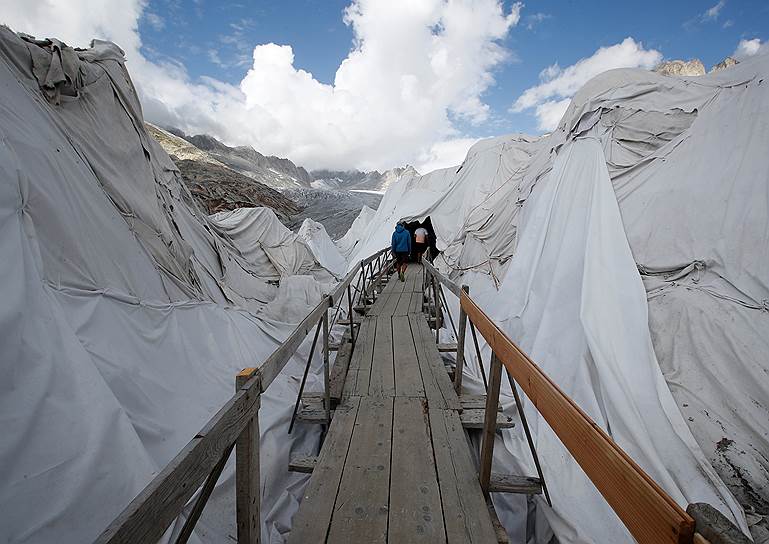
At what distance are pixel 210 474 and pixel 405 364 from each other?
2902 mm

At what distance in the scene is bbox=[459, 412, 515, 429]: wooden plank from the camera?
2.82 meters

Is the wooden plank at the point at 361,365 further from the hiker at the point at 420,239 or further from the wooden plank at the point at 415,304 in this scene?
the hiker at the point at 420,239

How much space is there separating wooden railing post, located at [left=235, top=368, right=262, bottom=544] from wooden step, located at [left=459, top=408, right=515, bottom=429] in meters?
1.87

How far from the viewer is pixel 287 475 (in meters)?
2.57

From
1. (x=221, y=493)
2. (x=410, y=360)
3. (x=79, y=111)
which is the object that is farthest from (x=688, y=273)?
(x=79, y=111)

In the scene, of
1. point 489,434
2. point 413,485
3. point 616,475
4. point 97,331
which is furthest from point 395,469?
point 97,331

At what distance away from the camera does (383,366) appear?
13.0ft

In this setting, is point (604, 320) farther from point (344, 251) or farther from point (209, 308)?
point (344, 251)

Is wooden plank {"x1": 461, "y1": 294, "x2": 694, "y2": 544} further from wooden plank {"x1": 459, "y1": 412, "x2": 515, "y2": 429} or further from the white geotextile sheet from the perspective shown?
the white geotextile sheet

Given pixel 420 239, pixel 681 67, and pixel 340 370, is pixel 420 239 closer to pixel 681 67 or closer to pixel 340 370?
pixel 340 370

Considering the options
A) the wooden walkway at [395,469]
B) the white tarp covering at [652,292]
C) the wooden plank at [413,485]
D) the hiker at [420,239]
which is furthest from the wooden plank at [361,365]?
the hiker at [420,239]

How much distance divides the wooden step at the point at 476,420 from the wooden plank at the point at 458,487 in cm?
9

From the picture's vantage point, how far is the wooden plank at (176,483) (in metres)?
0.76

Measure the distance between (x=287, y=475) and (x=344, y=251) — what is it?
16.9 m
